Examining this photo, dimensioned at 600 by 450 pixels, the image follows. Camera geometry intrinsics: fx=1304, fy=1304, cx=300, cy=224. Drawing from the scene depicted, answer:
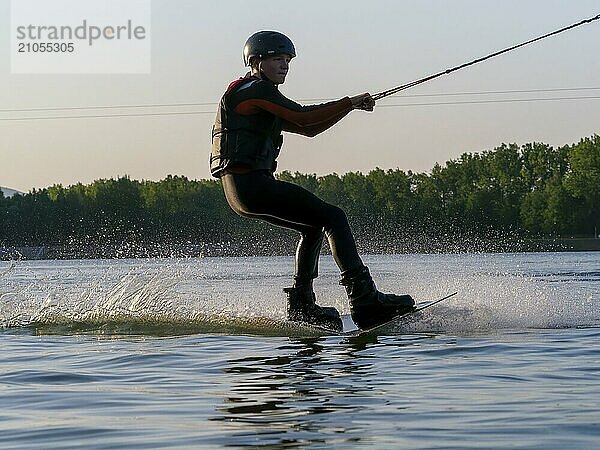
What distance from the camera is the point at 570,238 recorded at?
9256 cm

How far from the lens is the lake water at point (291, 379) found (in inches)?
220

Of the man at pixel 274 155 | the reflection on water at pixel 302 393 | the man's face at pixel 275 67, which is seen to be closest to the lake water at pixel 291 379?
the reflection on water at pixel 302 393

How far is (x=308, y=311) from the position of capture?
1005cm

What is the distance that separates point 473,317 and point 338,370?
10.1 feet

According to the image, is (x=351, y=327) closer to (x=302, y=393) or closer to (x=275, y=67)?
(x=275, y=67)

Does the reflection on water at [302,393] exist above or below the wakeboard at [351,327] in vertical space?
below

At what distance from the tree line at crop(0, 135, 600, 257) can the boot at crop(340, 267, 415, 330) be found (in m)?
83.7

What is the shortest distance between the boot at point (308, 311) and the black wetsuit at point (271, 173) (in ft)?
1.47

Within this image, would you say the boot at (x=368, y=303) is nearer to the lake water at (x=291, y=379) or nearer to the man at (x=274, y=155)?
the man at (x=274, y=155)

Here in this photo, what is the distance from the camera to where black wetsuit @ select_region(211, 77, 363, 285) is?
30.7 ft

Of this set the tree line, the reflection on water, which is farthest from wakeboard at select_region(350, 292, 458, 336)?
the tree line

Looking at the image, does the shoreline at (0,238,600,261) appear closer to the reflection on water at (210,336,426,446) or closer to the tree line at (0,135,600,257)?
the tree line at (0,135,600,257)

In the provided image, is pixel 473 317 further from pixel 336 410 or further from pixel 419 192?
pixel 419 192

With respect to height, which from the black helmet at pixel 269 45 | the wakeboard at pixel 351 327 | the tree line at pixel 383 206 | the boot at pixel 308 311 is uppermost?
the tree line at pixel 383 206
